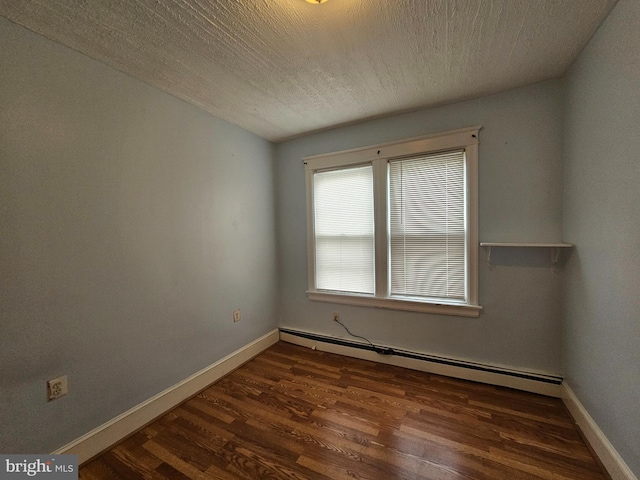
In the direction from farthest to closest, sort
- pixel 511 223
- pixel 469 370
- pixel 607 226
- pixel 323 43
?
pixel 469 370, pixel 511 223, pixel 323 43, pixel 607 226

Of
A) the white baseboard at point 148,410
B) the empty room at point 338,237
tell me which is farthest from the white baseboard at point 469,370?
the white baseboard at point 148,410

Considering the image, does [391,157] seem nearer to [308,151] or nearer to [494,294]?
[308,151]

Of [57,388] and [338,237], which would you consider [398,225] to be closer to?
[338,237]

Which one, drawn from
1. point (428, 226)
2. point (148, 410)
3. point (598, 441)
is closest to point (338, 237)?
point (428, 226)

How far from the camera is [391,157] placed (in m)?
2.34

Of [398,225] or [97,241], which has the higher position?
[398,225]

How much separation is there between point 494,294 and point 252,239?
2.37m

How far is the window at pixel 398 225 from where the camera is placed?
211cm

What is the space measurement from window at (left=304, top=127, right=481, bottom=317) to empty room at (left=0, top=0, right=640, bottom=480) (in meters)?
0.02

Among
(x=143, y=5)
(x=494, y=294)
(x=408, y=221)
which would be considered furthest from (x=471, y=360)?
(x=143, y=5)

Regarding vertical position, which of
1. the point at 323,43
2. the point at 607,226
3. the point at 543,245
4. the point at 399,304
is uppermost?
the point at 323,43

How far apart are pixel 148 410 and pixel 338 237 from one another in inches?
83.8

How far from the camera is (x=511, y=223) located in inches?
76.5

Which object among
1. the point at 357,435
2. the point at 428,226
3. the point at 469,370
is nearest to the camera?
the point at 357,435
